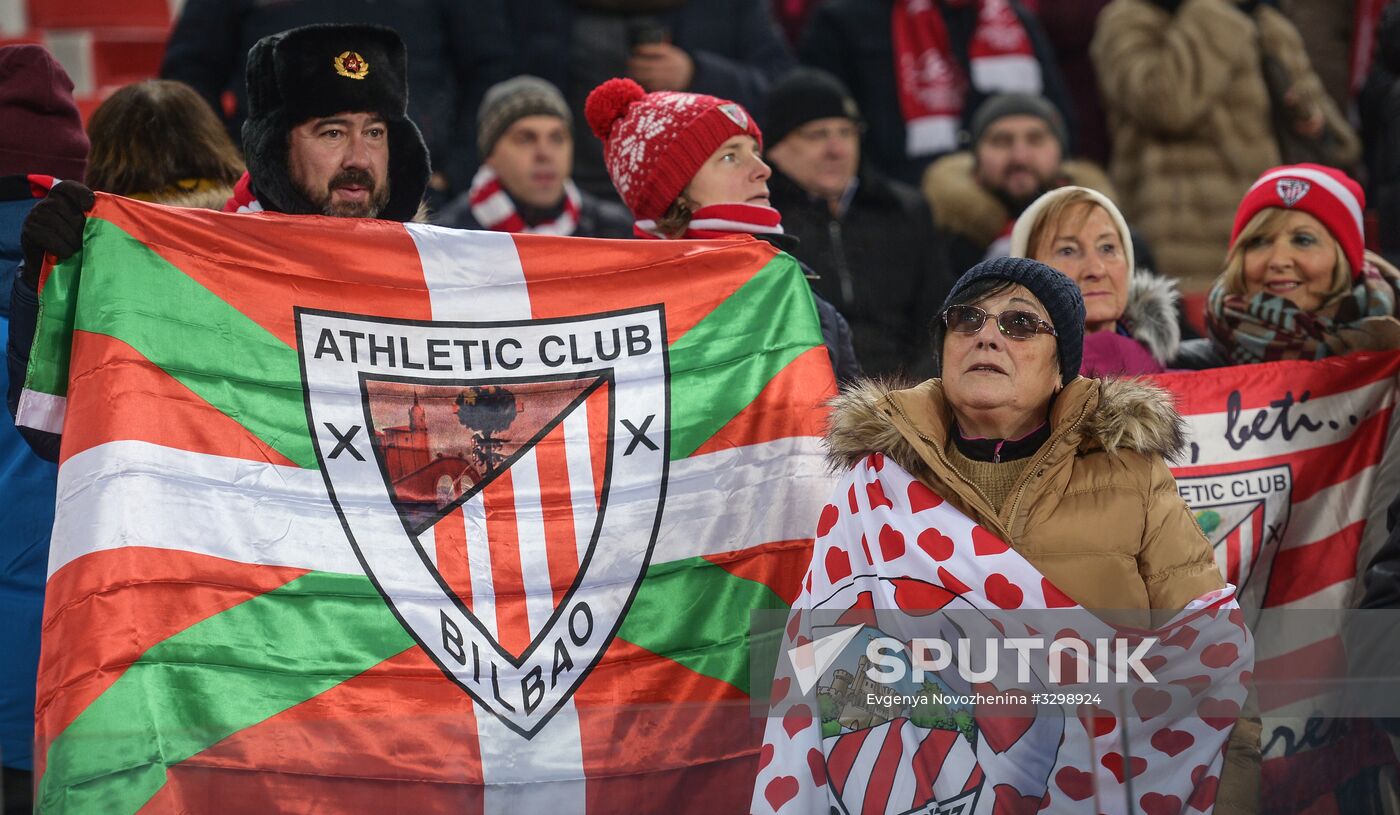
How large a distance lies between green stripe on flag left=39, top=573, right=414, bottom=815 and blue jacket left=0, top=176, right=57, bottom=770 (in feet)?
1.60

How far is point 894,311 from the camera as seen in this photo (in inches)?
269

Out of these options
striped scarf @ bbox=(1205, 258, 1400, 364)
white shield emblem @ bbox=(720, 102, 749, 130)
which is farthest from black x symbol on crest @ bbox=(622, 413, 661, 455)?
striped scarf @ bbox=(1205, 258, 1400, 364)

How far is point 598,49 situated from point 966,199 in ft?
5.45

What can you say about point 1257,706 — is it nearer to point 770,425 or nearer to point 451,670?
point 770,425

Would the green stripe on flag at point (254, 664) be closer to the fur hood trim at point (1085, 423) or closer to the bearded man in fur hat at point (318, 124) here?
the fur hood trim at point (1085, 423)

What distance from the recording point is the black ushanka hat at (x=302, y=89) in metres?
4.61

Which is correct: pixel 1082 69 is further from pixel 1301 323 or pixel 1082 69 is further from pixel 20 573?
pixel 20 573

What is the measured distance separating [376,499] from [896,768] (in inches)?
53.9

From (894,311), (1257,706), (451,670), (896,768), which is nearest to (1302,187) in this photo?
(894,311)

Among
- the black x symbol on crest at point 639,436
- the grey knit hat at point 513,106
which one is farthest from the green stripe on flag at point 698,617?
the grey knit hat at point 513,106

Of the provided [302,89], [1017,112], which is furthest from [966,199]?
[302,89]

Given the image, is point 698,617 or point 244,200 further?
point 244,200

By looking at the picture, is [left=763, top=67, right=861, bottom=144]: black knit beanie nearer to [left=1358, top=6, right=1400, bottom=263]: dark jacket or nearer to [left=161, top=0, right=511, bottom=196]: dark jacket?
[left=161, top=0, right=511, bottom=196]: dark jacket

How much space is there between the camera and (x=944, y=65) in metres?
8.23
